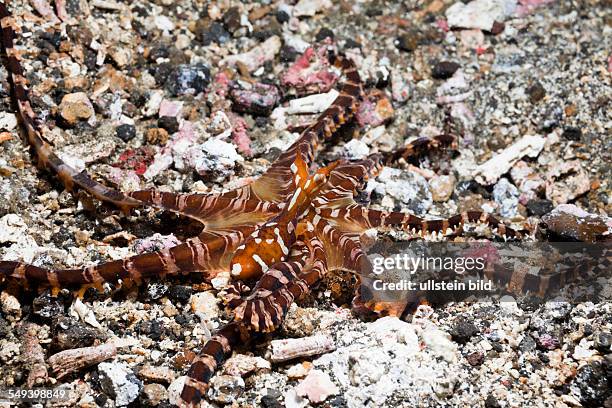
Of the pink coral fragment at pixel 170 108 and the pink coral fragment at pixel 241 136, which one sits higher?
the pink coral fragment at pixel 170 108

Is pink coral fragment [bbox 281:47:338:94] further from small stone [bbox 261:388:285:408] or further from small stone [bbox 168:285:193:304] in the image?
small stone [bbox 261:388:285:408]

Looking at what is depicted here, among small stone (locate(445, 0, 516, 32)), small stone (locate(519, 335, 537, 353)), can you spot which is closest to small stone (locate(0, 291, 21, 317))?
small stone (locate(519, 335, 537, 353))

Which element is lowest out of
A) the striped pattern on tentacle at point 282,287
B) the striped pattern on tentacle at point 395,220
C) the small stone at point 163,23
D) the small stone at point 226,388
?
the small stone at point 226,388

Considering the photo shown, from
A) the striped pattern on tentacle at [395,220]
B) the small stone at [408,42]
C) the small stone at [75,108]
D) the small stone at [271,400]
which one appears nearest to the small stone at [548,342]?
the striped pattern on tentacle at [395,220]

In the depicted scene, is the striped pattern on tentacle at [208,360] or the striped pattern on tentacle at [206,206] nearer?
the striped pattern on tentacle at [208,360]

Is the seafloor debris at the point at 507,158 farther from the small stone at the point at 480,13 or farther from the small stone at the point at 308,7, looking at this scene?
the small stone at the point at 308,7

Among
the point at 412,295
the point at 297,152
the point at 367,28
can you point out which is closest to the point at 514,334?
the point at 412,295
